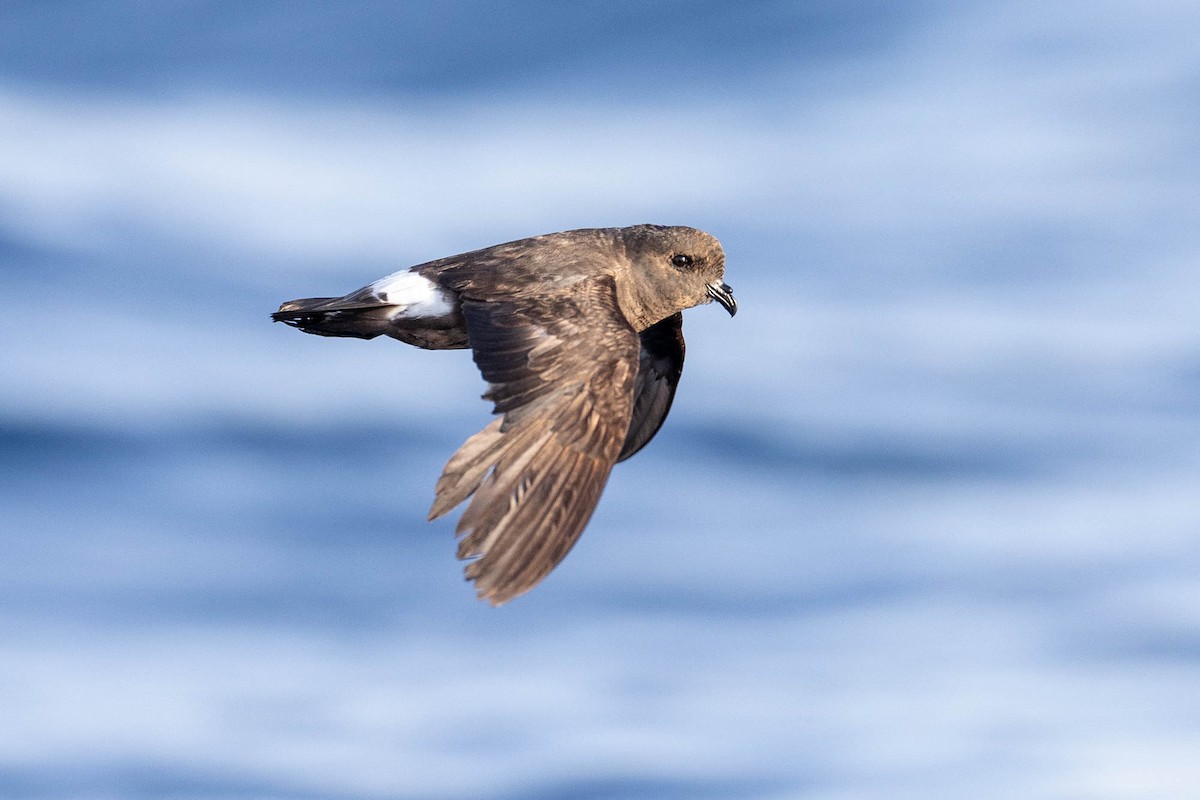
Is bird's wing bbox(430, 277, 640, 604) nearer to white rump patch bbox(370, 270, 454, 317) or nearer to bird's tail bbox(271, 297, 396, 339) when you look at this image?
white rump patch bbox(370, 270, 454, 317)

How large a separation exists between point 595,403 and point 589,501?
0.66 metres

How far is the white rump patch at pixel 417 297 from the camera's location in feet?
33.1

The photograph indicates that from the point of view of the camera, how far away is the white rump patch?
10.1 m

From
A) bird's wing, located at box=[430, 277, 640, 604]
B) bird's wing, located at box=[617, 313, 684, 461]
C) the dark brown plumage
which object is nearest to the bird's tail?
the dark brown plumage

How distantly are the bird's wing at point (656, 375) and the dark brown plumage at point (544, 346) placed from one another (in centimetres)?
1

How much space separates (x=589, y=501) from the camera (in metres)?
8.34

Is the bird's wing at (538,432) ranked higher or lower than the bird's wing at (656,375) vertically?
lower

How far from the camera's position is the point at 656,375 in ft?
37.1

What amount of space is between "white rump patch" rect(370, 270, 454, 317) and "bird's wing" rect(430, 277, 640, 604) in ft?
1.37

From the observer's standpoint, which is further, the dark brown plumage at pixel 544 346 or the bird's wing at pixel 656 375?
→ the bird's wing at pixel 656 375

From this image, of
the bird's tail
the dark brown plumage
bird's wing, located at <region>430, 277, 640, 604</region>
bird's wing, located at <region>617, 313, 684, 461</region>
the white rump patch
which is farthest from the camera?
bird's wing, located at <region>617, 313, 684, 461</region>

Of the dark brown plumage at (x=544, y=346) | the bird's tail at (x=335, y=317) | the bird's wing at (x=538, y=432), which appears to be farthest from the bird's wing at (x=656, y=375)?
the bird's tail at (x=335, y=317)

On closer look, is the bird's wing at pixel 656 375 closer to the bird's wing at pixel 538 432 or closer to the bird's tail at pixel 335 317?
the bird's wing at pixel 538 432

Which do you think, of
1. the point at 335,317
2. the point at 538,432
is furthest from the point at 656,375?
the point at 538,432
